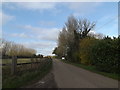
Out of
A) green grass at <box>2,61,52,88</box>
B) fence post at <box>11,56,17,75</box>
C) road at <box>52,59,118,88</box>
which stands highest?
fence post at <box>11,56,17,75</box>

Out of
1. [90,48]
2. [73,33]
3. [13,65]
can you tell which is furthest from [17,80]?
[73,33]

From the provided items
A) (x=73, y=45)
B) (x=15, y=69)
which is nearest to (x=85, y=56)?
(x=73, y=45)

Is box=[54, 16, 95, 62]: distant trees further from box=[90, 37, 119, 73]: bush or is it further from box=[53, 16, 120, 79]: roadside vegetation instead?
box=[90, 37, 119, 73]: bush

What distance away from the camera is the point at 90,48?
26984 millimetres

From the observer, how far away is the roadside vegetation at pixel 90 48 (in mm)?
18917

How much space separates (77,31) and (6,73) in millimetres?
38903

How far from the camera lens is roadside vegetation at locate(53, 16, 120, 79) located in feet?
62.1

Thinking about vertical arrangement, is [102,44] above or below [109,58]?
above

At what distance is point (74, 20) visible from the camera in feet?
169

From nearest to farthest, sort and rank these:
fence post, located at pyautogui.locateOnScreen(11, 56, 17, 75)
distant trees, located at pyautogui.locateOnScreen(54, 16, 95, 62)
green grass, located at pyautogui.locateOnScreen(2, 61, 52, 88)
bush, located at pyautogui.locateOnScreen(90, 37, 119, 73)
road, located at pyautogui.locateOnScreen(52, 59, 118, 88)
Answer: green grass, located at pyautogui.locateOnScreen(2, 61, 52, 88), road, located at pyautogui.locateOnScreen(52, 59, 118, 88), fence post, located at pyautogui.locateOnScreen(11, 56, 17, 75), bush, located at pyautogui.locateOnScreen(90, 37, 119, 73), distant trees, located at pyautogui.locateOnScreen(54, 16, 95, 62)

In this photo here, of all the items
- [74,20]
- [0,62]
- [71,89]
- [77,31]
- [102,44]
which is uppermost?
[74,20]

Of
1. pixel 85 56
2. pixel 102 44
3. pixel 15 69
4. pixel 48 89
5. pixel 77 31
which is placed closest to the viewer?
pixel 48 89

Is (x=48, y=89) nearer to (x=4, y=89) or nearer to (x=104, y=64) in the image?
(x=4, y=89)

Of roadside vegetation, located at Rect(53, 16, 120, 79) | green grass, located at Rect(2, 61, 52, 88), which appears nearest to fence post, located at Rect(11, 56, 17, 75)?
green grass, located at Rect(2, 61, 52, 88)
